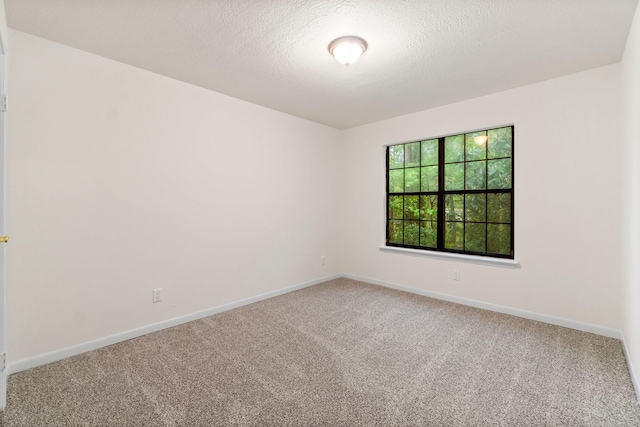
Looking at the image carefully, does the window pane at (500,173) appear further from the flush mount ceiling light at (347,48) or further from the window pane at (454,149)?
the flush mount ceiling light at (347,48)

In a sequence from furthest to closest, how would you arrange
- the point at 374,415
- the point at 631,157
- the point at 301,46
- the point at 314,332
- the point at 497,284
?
1. the point at 497,284
2. the point at 314,332
3. the point at 301,46
4. the point at 631,157
5. the point at 374,415

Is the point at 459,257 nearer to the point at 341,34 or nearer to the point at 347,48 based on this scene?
the point at 347,48

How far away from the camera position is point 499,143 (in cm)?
339

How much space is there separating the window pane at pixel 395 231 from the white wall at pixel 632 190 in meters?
2.34

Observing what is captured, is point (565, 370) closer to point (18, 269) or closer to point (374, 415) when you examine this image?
point (374, 415)

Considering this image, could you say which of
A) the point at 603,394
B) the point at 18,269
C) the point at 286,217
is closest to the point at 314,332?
the point at 286,217

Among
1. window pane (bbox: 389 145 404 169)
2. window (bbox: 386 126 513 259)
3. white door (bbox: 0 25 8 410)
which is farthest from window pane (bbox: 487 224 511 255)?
white door (bbox: 0 25 8 410)

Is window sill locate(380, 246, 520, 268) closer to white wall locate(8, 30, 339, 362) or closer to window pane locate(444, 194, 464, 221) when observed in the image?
window pane locate(444, 194, 464, 221)

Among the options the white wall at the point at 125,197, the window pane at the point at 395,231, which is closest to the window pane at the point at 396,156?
the window pane at the point at 395,231

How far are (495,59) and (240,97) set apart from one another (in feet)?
8.40

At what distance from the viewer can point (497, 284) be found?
3.30 metres

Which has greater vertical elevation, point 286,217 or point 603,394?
point 286,217

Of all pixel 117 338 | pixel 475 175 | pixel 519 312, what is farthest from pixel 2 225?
pixel 519 312

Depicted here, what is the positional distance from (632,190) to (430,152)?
2156 millimetres
